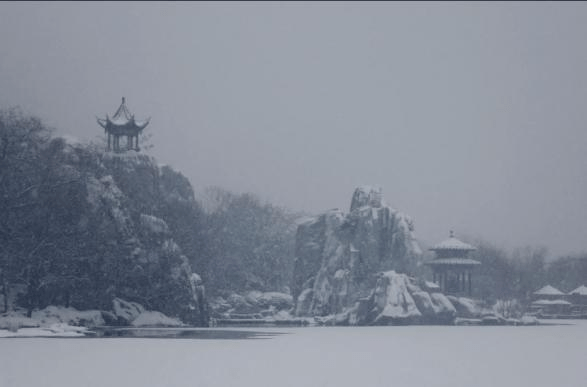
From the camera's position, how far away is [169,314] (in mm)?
64688

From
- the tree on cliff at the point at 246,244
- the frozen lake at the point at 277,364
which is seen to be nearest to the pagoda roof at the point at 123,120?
the tree on cliff at the point at 246,244

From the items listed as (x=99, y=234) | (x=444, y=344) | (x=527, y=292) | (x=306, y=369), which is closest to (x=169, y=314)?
(x=99, y=234)

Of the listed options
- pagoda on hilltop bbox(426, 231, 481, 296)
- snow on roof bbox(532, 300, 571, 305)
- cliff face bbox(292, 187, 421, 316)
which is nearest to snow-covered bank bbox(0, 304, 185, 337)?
cliff face bbox(292, 187, 421, 316)

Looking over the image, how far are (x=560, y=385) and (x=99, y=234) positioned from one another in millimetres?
40902

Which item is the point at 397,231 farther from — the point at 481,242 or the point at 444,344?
the point at 481,242

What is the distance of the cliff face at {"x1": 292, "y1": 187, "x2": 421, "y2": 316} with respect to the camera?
78438 mm

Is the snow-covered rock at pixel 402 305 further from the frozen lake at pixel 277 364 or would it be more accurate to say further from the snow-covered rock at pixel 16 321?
the frozen lake at pixel 277 364

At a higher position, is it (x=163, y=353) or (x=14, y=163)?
(x=14, y=163)

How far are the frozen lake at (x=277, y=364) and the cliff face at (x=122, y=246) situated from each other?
19757mm

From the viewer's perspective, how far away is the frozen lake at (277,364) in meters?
22.3

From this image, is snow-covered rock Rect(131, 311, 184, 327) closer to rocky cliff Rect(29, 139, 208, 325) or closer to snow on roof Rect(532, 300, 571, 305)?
rocky cliff Rect(29, 139, 208, 325)

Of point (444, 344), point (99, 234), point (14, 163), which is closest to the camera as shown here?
point (444, 344)

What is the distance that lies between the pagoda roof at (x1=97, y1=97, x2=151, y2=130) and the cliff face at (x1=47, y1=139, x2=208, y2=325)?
840 cm

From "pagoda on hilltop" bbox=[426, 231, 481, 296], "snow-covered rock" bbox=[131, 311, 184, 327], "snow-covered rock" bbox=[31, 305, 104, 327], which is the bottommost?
"snow-covered rock" bbox=[131, 311, 184, 327]
